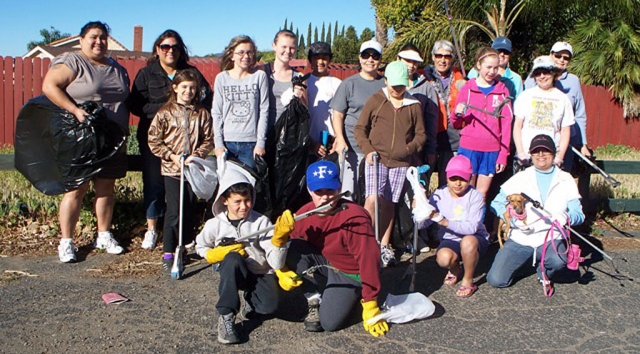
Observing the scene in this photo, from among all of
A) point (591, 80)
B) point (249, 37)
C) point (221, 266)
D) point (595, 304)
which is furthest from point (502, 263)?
point (591, 80)

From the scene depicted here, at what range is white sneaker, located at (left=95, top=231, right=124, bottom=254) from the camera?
19.3 feet

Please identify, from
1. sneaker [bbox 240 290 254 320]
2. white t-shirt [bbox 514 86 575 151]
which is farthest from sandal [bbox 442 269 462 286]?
sneaker [bbox 240 290 254 320]

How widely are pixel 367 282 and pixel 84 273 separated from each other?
256 centimetres

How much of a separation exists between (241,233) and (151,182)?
1782 millimetres

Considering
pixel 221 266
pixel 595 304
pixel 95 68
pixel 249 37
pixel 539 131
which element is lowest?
pixel 595 304

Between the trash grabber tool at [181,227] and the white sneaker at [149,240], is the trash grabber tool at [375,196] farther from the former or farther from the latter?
the white sneaker at [149,240]

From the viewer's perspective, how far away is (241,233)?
4562mm

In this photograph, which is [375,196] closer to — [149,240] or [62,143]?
[149,240]

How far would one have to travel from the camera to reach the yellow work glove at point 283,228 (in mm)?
3961

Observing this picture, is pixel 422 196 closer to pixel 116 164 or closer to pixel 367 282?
pixel 367 282

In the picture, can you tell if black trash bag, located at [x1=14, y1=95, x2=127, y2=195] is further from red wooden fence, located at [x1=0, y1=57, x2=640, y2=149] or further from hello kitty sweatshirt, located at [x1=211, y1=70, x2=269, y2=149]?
red wooden fence, located at [x1=0, y1=57, x2=640, y2=149]

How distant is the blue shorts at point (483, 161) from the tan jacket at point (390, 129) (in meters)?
0.65

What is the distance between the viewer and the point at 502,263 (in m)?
5.24

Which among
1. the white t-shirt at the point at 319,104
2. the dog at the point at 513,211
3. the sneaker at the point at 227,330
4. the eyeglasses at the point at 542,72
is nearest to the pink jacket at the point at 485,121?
the eyeglasses at the point at 542,72
